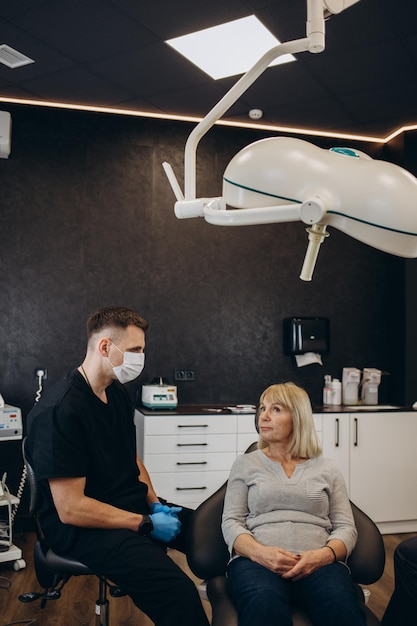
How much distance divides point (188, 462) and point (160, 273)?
1403mm

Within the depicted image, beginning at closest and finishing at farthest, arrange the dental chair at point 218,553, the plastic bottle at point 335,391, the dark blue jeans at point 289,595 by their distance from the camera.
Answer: the dark blue jeans at point 289,595 < the dental chair at point 218,553 < the plastic bottle at point 335,391

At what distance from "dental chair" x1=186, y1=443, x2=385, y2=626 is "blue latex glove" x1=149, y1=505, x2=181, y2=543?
92 mm

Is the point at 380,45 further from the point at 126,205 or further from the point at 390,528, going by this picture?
the point at 390,528

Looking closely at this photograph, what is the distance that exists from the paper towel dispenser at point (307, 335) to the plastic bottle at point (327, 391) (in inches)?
8.7

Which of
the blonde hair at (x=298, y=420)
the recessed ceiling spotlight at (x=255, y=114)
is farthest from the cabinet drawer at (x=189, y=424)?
the recessed ceiling spotlight at (x=255, y=114)

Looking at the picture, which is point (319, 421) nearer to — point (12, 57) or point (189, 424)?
point (189, 424)

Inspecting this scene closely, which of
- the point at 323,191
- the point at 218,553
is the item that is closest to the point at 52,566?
the point at 218,553

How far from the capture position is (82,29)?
3348 millimetres

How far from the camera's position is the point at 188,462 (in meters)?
4.04

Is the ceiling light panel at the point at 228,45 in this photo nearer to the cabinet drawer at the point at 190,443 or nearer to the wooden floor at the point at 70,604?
the cabinet drawer at the point at 190,443

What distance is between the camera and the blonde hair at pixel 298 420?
7.88 feet

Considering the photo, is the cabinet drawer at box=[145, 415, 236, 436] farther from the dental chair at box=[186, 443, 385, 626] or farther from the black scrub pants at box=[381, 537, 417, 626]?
the black scrub pants at box=[381, 537, 417, 626]

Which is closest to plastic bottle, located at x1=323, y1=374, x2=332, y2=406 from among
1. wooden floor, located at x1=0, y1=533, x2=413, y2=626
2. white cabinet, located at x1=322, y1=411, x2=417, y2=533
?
white cabinet, located at x1=322, y1=411, x2=417, y2=533

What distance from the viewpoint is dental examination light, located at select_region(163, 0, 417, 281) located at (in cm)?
97
